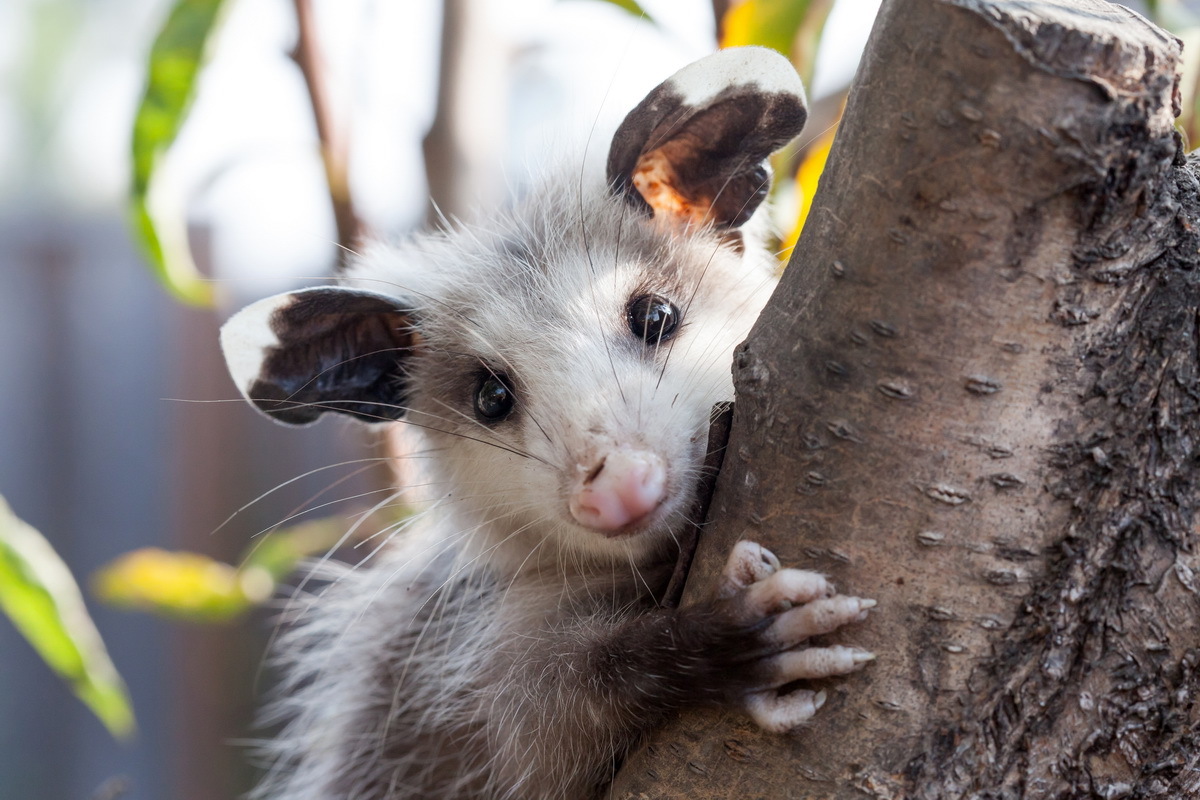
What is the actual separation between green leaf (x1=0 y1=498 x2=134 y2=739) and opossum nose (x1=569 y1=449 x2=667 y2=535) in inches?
46.7

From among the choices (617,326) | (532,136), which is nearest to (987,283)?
(617,326)

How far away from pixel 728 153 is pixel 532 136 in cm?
73

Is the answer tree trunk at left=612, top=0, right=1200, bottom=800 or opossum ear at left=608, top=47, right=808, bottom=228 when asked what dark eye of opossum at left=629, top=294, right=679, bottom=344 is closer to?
opossum ear at left=608, top=47, right=808, bottom=228

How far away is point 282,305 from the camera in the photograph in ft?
5.03

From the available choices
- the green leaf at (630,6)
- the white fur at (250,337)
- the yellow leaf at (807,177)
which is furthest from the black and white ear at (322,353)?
the green leaf at (630,6)

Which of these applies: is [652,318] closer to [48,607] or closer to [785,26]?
[785,26]

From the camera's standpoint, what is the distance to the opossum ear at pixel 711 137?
54.0 inches

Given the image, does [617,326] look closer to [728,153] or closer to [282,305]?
[728,153]

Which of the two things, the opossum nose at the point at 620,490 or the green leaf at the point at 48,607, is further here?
the green leaf at the point at 48,607

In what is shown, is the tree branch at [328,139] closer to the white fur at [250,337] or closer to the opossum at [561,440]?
the opossum at [561,440]

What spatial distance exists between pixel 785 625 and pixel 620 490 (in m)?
0.29

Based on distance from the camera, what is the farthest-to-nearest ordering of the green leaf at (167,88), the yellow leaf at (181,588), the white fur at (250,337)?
the yellow leaf at (181,588), the green leaf at (167,88), the white fur at (250,337)

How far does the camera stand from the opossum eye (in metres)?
1.59

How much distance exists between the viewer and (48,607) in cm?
186
